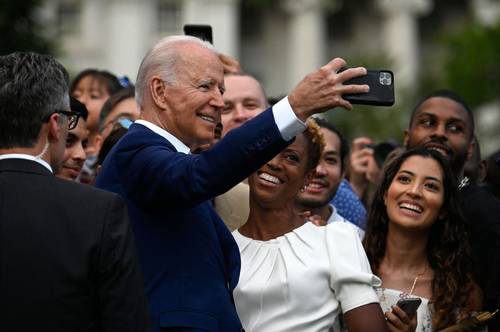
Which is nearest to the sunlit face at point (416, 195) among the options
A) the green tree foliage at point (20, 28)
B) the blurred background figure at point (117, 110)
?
the blurred background figure at point (117, 110)

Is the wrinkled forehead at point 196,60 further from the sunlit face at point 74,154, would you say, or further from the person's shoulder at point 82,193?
the sunlit face at point 74,154

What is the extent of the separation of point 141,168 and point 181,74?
0.57 metres

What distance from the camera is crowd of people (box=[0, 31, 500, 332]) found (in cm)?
470

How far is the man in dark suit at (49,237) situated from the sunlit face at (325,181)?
142 inches

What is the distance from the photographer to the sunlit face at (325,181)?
8359 mm

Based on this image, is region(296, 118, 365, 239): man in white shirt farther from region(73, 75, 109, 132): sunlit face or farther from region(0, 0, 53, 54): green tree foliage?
region(0, 0, 53, 54): green tree foliage

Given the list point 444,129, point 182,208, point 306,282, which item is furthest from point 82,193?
point 444,129

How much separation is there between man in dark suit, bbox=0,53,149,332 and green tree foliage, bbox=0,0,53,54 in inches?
1044

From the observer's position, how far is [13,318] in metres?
4.65

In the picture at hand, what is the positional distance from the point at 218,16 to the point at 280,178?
59541 mm

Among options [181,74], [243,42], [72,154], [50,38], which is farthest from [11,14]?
[243,42]

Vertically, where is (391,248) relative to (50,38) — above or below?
above

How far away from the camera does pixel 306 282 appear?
6156 millimetres

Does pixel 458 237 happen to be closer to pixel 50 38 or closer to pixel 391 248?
pixel 391 248
